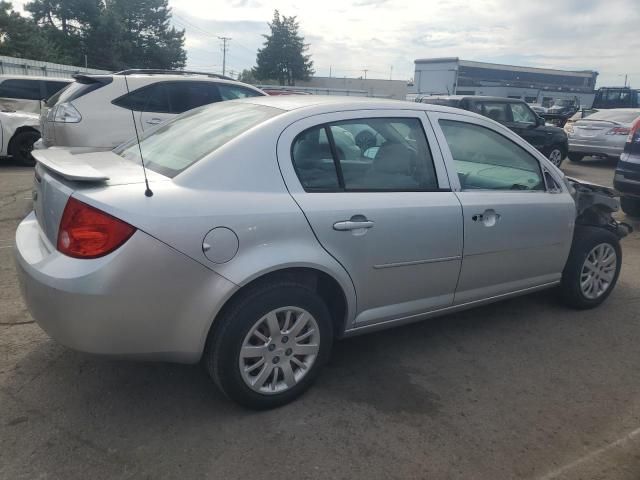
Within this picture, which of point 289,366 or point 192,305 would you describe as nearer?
point 192,305

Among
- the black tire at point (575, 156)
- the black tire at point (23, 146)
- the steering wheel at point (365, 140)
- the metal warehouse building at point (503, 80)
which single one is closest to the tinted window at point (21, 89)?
the black tire at point (23, 146)

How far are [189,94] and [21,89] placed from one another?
5438 mm

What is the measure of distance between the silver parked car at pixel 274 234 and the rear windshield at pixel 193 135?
0.05 feet

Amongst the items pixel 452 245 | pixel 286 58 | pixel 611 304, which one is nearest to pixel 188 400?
pixel 452 245

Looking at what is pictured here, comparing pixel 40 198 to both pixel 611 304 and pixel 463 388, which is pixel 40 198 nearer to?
pixel 463 388

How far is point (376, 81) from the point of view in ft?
194

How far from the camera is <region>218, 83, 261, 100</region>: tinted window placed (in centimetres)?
746

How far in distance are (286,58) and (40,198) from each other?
6457 centimetres

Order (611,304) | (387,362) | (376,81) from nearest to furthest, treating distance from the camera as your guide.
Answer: (387,362) → (611,304) → (376,81)

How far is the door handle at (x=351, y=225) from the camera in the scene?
2.74 metres

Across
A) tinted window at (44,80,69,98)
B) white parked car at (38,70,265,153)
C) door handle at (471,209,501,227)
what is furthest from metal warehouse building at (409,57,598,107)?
door handle at (471,209,501,227)

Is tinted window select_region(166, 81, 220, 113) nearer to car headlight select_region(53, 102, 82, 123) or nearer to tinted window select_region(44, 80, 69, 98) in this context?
car headlight select_region(53, 102, 82, 123)

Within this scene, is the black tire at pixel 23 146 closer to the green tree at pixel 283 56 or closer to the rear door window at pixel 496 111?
the rear door window at pixel 496 111

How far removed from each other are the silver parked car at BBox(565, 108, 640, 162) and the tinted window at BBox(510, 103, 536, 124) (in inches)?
92.4
